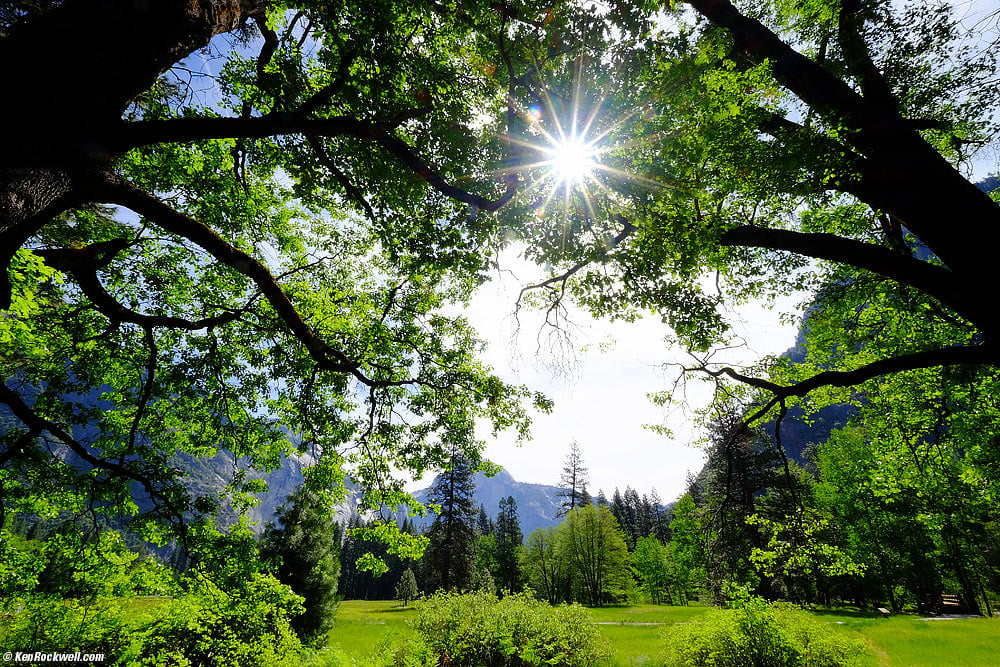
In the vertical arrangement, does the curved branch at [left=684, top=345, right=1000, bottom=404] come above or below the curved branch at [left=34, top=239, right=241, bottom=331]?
below

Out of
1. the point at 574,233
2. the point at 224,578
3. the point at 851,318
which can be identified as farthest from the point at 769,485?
the point at 224,578

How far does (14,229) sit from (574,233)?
19.9 ft

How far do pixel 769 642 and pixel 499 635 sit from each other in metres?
7.16

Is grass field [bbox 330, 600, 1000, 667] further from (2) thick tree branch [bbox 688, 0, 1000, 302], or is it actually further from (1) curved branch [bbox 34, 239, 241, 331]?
(2) thick tree branch [bbox 688, 0, 1000, 302]

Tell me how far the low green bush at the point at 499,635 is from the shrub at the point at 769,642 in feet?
10.7

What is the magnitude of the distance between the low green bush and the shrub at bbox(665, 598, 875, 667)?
10.7ft

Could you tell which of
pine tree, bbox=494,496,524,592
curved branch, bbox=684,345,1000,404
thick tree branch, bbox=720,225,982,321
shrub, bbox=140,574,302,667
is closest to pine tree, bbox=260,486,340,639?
shrub, bbox=140,574,302,667

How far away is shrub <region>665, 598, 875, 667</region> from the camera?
9133mm

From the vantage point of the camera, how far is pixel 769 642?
931cm

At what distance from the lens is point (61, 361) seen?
641 cm

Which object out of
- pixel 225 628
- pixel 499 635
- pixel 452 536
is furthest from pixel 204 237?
pixel 452 536

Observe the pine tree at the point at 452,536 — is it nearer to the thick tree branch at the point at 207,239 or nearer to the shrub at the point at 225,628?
the shrub at the point at 225,628

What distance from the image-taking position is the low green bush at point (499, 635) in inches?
438

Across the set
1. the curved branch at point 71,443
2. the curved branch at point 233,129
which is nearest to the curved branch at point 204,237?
the curved branch at point 233,129
